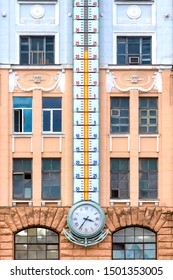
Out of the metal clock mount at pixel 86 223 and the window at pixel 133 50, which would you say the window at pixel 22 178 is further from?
the window at pixel 133 50

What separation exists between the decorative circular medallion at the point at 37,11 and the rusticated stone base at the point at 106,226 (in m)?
7.47

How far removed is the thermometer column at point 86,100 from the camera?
1441 inches

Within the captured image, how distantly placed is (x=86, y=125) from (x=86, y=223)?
3.72m

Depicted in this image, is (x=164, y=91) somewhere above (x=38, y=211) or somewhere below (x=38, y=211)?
above

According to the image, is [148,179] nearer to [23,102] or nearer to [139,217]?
[139,217]

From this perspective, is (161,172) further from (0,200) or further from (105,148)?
(0,200)

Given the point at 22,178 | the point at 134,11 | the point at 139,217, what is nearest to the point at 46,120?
the point at 22,178

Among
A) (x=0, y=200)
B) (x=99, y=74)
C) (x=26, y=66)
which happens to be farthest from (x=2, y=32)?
(x=0, y=200)

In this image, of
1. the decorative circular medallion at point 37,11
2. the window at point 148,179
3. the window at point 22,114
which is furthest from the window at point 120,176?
the decorative circular medallion at point 37,11

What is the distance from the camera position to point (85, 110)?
37000 millimetres

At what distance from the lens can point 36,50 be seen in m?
37.6

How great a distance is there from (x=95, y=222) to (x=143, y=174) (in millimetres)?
2692

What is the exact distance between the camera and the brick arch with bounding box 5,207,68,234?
36406 mm

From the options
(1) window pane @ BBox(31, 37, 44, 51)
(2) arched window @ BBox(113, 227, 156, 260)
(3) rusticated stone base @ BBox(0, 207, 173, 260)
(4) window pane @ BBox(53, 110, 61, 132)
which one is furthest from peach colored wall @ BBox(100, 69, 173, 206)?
(1) window pane @ BBox(31, 37, 44, 51)
